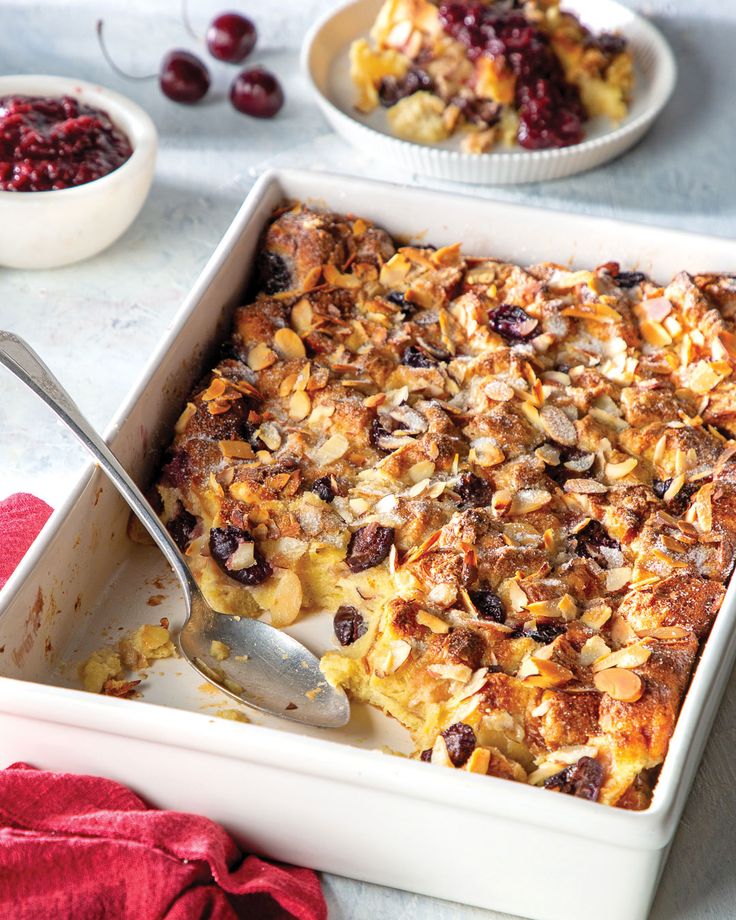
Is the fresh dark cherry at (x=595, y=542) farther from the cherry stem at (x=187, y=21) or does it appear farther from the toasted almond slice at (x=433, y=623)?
the cherry stem at (x=187, y=21)

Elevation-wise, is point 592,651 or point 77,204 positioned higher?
→ point 592,651

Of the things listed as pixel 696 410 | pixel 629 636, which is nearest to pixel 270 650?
pixel 629 636

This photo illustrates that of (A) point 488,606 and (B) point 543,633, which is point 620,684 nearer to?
(B) point 543,633

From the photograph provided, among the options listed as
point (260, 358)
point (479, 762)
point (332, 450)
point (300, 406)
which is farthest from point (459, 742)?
point (260, 358)

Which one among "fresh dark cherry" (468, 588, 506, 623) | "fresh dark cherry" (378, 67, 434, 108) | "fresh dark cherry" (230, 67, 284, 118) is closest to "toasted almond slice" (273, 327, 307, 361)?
"fresh dark cherry" (468, 588, 506, 623)

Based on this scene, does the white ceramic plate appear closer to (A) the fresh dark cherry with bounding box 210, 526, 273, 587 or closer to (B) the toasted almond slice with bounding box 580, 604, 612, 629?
(A) the fresh dark cherry with bounding box 210, 526, 273, 587

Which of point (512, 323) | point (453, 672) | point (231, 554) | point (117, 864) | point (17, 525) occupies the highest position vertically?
point (512, 323)
